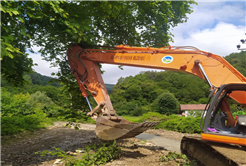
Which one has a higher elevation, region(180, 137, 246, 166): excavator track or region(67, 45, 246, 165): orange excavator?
region(67, 45, 246, 165): orange excavator

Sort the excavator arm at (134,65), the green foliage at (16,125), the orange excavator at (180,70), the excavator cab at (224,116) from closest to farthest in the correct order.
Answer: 1. the excavator cab at (224,116)
2. the orange excavator at (180,70)
3. the excavator arm at (134,65)
4. the green foliage at (16,125)

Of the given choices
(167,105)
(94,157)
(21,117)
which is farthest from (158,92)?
(94,157)

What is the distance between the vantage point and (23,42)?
296 inches

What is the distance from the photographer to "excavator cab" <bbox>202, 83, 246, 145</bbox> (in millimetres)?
3846

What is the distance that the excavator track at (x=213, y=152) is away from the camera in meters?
3.19

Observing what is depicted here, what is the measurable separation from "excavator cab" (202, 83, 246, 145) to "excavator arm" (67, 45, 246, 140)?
0.18m

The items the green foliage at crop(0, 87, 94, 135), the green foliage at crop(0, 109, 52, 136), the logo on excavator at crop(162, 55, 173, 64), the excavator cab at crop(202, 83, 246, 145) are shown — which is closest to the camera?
the excavator cab at crop(202, 83, 246, 145)

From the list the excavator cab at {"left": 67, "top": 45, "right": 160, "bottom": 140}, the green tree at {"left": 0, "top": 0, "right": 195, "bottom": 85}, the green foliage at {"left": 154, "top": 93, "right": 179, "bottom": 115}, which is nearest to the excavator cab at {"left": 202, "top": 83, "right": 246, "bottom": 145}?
the excavator cab at {"left": 67, "top": 45, "right": 160, "bottom": 140}

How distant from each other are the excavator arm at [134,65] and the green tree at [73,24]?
2.63 feet

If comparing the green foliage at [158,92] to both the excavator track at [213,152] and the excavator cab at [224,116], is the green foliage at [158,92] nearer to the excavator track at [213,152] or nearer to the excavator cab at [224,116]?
the excavator track at [213,152]

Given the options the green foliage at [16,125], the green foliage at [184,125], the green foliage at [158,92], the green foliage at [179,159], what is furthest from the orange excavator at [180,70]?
the green foliage at [158,92]

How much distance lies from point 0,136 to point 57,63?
4572 mm

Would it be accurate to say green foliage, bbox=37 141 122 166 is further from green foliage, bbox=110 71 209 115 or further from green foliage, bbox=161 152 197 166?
green foliage, bbox=110 71 209 115

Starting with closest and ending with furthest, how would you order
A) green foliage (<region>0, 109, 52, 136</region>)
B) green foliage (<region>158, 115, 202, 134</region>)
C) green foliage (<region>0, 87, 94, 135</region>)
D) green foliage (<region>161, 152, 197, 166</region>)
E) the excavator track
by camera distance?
the excavator track < green foliage (<region>161, 152, 197, 166</region>) < green foliage (<region>0, 87, 94, 135</region>) < green foliage (<region>0, 109, 52, 136</region>) < green foliage (<region>158, 115, 202, 134</region>)
